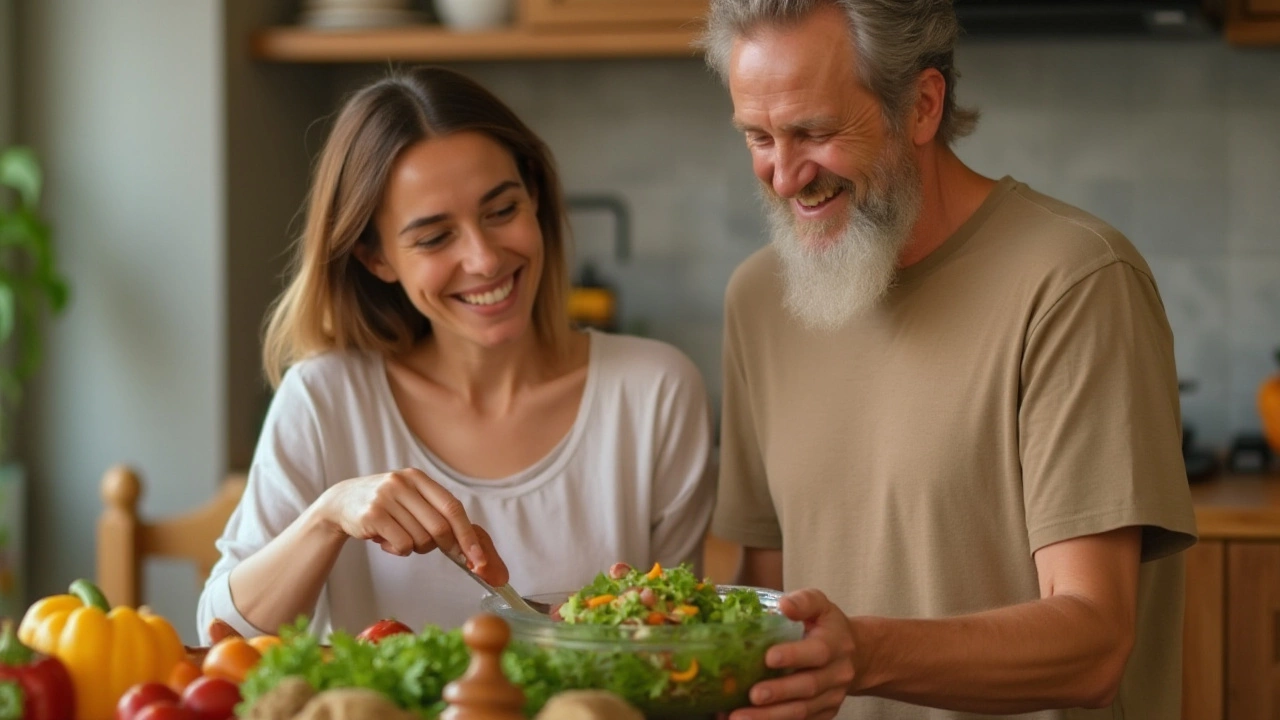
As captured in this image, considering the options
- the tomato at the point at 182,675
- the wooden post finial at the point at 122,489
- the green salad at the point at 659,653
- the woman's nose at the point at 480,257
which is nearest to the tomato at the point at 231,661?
the tomato at the point at 182,675

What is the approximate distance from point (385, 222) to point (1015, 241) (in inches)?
30.5

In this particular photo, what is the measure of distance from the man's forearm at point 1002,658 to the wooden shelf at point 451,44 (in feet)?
6.07

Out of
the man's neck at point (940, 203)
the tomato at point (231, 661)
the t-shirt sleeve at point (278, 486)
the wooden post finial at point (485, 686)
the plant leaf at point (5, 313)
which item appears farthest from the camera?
the plant leaf at point (5, 313)

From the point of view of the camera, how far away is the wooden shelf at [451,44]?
2.96 meters

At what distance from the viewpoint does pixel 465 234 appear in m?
1.78

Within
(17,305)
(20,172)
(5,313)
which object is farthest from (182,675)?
(17,305)

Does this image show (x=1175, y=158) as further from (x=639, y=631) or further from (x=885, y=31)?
(x=639, y=631)

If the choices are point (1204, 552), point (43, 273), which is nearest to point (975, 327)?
point (1204, 552)

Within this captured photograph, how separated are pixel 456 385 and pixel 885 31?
2.45 feet

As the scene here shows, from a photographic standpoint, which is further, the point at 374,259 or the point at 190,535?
the point at 190,535

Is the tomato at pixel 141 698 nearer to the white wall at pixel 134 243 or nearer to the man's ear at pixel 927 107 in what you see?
the man's ear at pixel 927 107

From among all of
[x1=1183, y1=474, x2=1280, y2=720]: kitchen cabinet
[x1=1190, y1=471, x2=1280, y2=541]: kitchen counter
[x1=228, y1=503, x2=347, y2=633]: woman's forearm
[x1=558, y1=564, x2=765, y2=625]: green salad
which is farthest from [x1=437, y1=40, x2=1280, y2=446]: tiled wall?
[x1=558, y1=564, x2=765, y2=625]: green salad

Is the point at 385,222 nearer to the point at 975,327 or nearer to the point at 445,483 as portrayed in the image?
the point at 445,483

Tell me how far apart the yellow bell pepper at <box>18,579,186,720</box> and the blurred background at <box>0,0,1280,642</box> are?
1884mm
